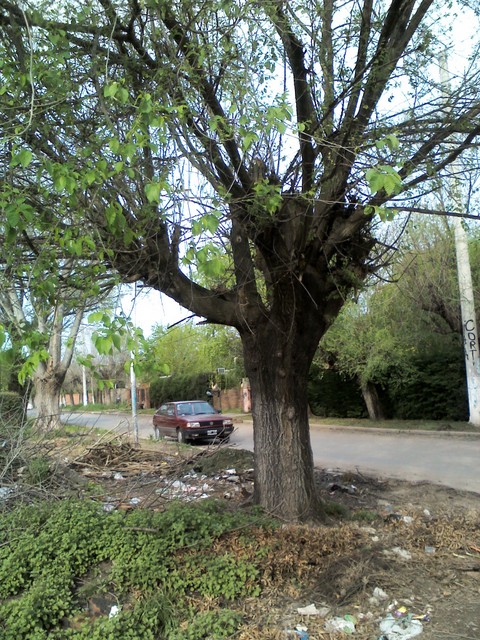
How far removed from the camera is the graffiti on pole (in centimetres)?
1767

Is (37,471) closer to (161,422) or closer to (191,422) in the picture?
(191,422)

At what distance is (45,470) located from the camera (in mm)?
7098

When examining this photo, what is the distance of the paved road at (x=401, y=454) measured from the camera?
10.8 metres

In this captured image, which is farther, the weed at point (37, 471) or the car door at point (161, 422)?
the car door at point (161, 422)

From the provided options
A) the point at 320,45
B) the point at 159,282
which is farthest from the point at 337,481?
the point at 320,45

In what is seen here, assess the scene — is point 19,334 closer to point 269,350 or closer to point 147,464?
point 269,350

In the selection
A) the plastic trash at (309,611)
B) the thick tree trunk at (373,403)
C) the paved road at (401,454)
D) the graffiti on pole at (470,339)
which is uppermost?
the graffiti on pole at (470,339)

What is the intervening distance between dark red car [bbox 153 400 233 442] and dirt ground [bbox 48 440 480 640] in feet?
33.0

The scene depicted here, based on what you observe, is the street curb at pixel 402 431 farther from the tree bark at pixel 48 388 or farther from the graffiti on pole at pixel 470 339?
the tree bark at pixel 48 388

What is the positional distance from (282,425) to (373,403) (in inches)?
682

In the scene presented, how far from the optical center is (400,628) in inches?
159

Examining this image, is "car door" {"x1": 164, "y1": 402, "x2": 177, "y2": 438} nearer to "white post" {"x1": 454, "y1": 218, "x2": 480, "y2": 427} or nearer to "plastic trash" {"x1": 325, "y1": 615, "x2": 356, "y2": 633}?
"white post" {"x1": 454, "y1": 218, "x2": 480, "y2": 427}

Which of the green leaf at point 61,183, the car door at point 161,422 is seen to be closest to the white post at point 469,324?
the car door at point 161,422

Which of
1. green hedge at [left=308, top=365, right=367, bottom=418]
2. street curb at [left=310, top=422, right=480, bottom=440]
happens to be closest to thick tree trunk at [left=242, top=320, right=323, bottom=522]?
street curb at [left=310, top=422, right=480, bottom=440]
